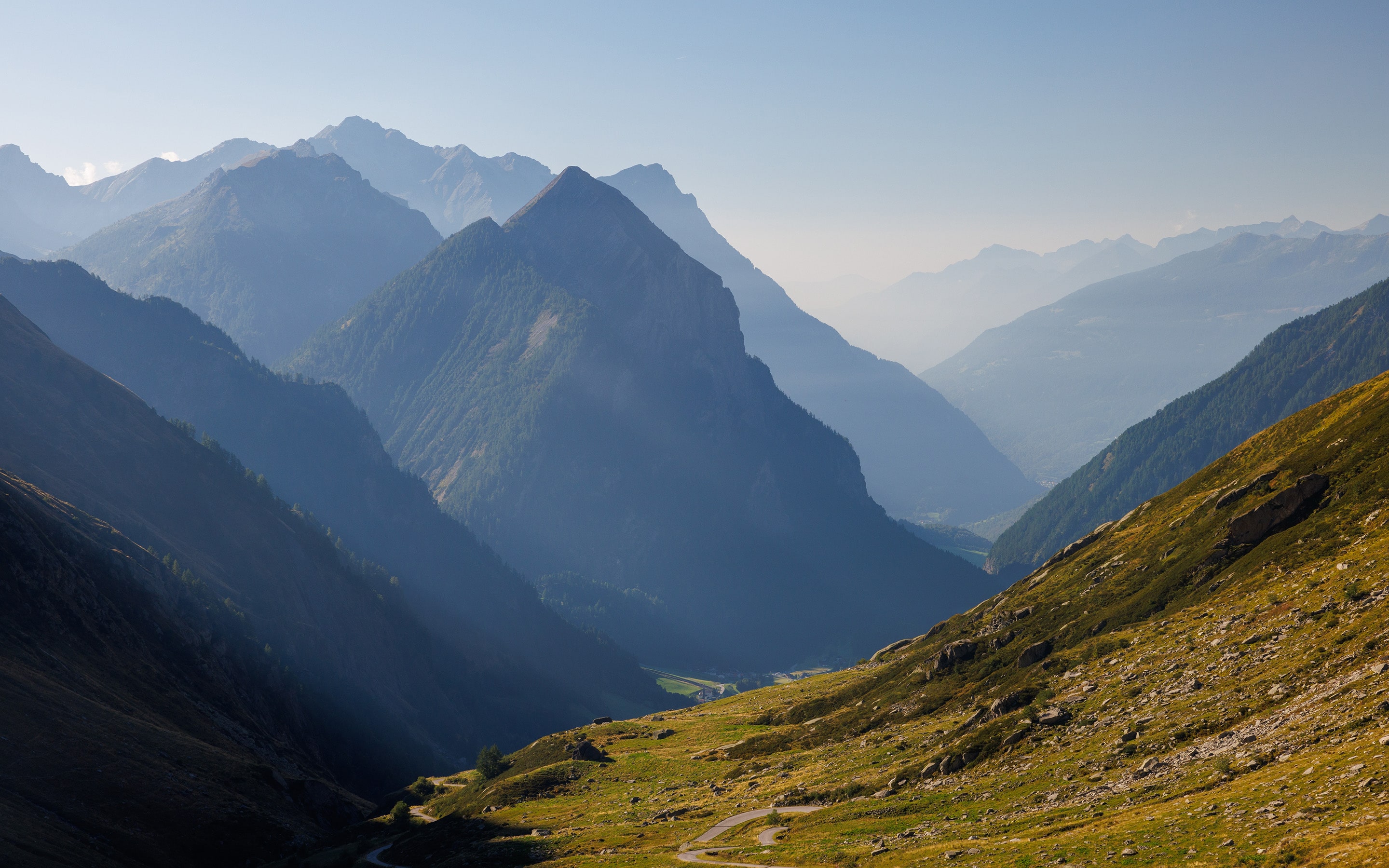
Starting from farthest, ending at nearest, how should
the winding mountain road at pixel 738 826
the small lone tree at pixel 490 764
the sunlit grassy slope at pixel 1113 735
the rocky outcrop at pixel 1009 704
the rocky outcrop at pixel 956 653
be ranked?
1. the small lone tree at pixel 490 764
2. the rocky outcrop at pixel 956 653
3. the rocky outcrop at pixel 1009 704
4. the winding mountain road at pixel 738 826
5. the sunlit grassy slope at pixel 1113 735

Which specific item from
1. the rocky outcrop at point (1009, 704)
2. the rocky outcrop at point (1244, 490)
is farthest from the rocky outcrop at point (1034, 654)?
the rocky outcrop at point (1244, 490)

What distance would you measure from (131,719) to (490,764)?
158 ft

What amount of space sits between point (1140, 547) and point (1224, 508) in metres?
11.7

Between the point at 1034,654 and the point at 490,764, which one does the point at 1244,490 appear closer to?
the point at 1034,654

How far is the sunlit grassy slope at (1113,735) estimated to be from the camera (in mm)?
41281

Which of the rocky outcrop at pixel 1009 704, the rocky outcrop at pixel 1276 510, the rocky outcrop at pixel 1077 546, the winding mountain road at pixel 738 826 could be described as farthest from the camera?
the rocky outcrop at pixel 1077 546

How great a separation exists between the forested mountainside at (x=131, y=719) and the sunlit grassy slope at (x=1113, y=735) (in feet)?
47.2

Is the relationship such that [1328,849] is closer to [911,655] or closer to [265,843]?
[911,655]

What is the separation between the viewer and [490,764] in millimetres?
129625

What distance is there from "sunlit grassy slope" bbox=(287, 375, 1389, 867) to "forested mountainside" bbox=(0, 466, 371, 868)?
14.4m

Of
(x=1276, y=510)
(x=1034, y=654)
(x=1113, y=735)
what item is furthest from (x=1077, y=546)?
(x=1113, y=735)

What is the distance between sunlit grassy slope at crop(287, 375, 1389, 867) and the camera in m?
41.3

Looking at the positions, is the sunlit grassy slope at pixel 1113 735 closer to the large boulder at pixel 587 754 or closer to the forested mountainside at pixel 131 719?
the large boulder at pixel 587 754

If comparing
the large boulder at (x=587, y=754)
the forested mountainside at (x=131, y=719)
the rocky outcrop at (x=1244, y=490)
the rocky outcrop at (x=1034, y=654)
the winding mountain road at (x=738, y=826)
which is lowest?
the winding mountain road at (x=738, y=826)
